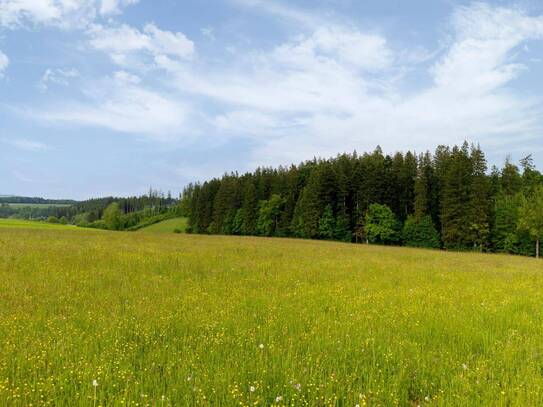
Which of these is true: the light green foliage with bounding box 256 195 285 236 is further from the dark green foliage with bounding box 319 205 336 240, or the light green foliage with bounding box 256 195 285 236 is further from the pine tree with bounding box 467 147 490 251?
the pine tree with bounding box 467 147 490 251

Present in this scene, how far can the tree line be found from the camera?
51.1 metres

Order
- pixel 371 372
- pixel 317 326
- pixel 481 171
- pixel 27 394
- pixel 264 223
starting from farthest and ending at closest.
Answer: pixel 264 223, pixel 481 171, pixel 317 326, pixel 371 372, pixel 27 394

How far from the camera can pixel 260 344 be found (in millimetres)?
5215

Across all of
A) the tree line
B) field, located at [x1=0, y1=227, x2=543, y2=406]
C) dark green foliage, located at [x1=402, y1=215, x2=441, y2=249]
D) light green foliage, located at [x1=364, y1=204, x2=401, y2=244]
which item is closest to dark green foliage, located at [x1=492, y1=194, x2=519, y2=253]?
the tree line

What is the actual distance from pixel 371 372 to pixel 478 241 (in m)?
56.1

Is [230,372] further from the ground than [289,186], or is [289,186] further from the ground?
[289,186]

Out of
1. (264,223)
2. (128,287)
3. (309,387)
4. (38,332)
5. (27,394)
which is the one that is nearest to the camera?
(27,394)

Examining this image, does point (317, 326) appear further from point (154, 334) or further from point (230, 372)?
point (154, 334)

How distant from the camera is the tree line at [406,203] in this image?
5112 cm

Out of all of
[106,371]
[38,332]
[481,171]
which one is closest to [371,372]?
[106,371]

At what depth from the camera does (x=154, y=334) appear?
5.88m

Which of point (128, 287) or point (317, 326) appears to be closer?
point (317, 326)

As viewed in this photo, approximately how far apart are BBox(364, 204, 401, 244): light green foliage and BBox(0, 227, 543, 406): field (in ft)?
158

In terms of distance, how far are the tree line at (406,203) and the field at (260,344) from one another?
47.3 metres
